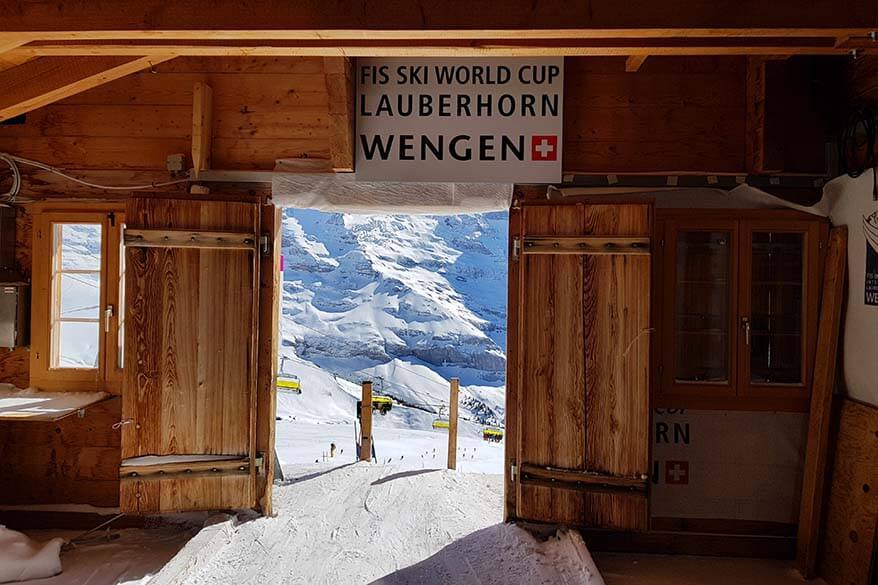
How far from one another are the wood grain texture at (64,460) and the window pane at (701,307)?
141 inches

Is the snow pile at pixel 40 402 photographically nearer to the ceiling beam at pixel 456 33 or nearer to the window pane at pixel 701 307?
the ceiling beam at pixel 456 33

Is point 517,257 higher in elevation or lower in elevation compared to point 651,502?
higher

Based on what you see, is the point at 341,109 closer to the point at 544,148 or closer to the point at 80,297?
the point at 544,148

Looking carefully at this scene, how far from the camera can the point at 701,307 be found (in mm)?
3520

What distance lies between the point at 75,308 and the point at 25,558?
145cm

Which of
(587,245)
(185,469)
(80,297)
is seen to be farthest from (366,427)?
(587,245)

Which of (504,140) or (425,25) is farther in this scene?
(504,140)

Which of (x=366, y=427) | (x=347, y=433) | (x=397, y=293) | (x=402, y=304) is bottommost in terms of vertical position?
(x=347, y=433)

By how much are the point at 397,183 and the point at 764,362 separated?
Answer: 2.52 meters

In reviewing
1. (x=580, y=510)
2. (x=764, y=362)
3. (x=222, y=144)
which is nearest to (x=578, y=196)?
(x=764, y=362)

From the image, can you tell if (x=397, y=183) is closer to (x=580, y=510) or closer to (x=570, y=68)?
(x=570, y=68)

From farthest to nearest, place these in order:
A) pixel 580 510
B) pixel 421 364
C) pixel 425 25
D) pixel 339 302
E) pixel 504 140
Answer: pixel 339 302 → pixel 421 364 → pixel 504 140 → pixel 580 510 → pixel 425 25

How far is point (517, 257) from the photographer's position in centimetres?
334

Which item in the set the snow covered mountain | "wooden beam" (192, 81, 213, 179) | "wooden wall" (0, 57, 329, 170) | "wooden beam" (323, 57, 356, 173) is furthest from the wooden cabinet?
the snow covered mountain
